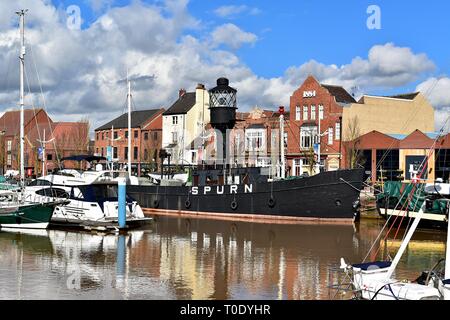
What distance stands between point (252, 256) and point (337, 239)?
7.38 meters

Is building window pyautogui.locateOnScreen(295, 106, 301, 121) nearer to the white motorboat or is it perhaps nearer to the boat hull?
the white motorboat

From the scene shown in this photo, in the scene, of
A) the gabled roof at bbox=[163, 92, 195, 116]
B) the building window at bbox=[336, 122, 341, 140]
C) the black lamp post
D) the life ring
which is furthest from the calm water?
the gabled roof at bbox=[163, 92, 195, 116]

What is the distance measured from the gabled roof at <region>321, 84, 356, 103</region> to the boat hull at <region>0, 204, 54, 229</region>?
39642 millimetres

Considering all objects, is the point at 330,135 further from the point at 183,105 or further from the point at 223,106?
the point at 183,105

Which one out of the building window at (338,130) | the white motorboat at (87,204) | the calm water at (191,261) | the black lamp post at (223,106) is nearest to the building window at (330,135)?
the building window at (338,130)

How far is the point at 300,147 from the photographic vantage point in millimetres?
65938

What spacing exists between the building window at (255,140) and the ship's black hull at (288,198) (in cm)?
2414

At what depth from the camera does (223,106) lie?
4750 cm

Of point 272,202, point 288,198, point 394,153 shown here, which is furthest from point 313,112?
point 288,198

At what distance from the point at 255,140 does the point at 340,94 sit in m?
10.7

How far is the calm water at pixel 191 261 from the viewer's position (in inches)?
707

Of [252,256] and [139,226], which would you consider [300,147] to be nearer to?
[139,226]

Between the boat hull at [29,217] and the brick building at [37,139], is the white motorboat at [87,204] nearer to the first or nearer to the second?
the boat hull at [29,217]
